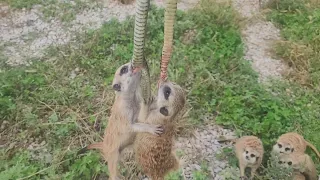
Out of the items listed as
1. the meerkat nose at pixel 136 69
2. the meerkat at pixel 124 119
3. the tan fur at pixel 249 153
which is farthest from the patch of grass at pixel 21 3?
the meerkat nose at pixel 136 69

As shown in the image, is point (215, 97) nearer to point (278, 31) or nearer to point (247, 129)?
point (247, 129)

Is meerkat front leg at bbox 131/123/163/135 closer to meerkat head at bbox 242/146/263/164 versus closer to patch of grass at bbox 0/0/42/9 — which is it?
meerkat head at bbox 242/146/263/164

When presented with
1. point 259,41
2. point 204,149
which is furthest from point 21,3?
point 204,149

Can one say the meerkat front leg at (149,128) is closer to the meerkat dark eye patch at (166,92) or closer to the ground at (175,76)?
the meerkat dark eye patch at (166,92)

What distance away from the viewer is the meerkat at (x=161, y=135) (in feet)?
8.46

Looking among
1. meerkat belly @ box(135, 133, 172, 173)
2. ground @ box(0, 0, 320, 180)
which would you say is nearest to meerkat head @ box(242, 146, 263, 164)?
ground @ box(0, 0, 320, 180)

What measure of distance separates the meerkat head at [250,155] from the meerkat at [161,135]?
39.0 inches

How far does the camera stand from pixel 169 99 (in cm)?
255

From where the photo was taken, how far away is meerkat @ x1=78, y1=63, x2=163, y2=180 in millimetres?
2555

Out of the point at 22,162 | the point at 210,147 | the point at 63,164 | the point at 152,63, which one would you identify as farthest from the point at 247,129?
the point at 22,162

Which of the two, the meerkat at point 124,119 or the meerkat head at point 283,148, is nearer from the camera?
the meerkat at point 124,119

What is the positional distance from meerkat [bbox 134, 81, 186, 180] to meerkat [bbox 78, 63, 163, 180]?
0.04 meters

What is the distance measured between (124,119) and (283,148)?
4.79ft

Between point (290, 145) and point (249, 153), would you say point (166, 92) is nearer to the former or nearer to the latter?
point (249, 153)
